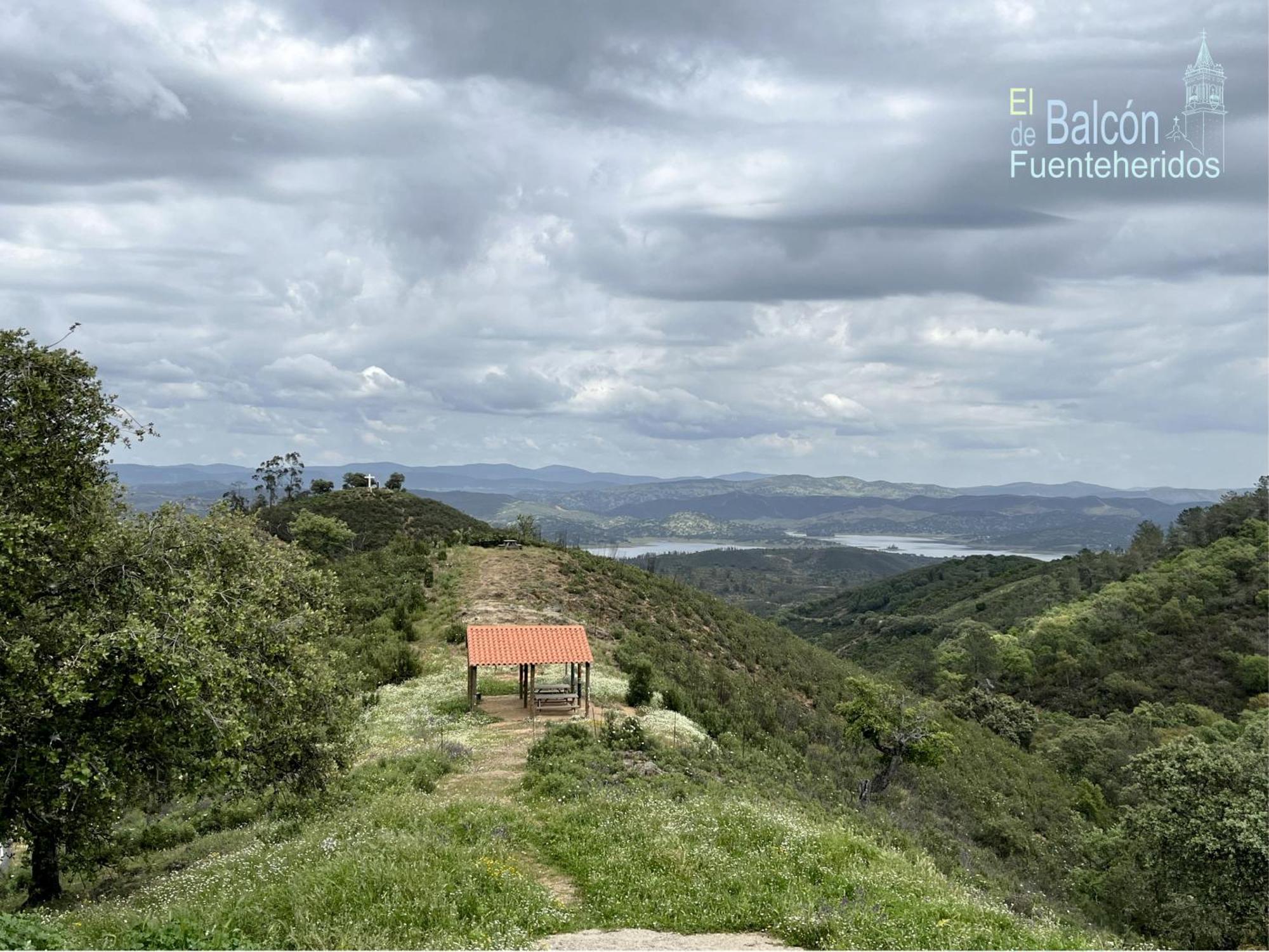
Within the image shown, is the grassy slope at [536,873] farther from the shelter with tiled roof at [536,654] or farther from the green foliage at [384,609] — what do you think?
the green foliage at [384,609]

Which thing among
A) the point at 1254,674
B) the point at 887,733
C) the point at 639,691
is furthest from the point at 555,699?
the point at 1254,674

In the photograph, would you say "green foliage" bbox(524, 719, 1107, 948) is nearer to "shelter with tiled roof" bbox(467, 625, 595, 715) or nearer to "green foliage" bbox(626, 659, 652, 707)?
"shelter with tiled roof" bbox(467, 625, 595, 715)

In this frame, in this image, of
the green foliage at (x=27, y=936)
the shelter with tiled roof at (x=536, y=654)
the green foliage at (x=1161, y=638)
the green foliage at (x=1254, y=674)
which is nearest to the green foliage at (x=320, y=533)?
the shelter with tiled roof at (x=536, y=654)

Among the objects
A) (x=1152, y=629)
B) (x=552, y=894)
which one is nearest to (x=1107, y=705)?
(x=1152, y=629)

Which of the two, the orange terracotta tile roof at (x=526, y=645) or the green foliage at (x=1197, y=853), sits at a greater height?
the orange terracotta tile roof at (x=526, y=645)

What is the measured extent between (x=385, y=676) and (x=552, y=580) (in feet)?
49.3

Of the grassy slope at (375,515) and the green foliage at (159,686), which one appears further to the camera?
→ the grassy slope at (375,515)

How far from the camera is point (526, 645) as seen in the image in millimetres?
26422

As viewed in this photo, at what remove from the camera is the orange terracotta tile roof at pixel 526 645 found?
2578 cm

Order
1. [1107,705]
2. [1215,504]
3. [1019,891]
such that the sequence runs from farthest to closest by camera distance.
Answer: [1215,504] < [1107,705] < [1019,891]

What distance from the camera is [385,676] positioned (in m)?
31.6

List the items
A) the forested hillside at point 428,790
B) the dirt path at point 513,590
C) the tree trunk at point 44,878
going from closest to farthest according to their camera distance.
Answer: the forested hillside at point 428,790 < the tree trunk at point 44,878 < the dirt path at point 513,590

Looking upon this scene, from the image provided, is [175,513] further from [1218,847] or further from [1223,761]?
[1223,761]

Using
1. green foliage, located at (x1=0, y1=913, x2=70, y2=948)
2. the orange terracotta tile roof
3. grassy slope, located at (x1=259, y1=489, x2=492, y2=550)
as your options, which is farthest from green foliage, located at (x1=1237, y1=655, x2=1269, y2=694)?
green foliage, located at (x1=0, y1=913, x2=70, y2=948)
